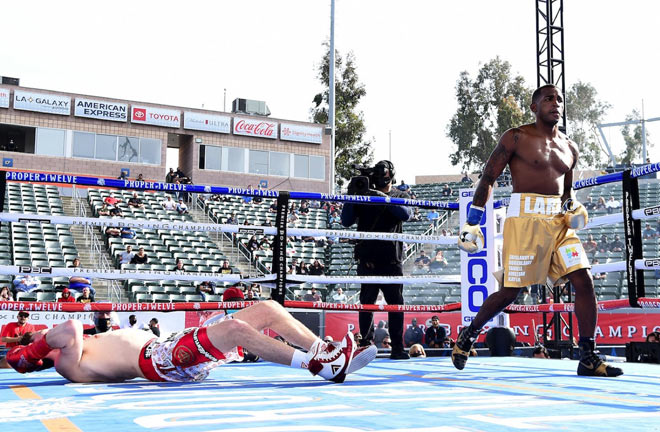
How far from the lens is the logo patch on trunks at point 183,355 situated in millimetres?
2740

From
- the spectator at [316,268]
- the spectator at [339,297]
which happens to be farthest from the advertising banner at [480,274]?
the spectator at [316,268]

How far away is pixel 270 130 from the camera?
27078mm

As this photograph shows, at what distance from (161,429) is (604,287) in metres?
13.4

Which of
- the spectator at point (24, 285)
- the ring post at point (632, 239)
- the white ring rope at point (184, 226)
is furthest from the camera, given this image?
the spectator at point (24, 285)

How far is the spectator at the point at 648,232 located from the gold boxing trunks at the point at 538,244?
39.4 ft

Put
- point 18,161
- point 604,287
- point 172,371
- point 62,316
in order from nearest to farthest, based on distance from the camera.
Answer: point 172,371, point 62,316, point 604,287, point 18,161

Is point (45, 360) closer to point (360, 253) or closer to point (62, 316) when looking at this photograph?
point (360, 253)

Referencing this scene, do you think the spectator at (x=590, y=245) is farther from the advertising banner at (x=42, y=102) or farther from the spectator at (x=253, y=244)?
the advertising banner at (x=42, y=102)

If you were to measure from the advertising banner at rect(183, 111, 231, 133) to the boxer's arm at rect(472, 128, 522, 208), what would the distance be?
23.1 m

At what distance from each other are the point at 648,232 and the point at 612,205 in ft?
10.7

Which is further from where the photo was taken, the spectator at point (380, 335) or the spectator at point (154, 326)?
the spectator at point (380, 335)

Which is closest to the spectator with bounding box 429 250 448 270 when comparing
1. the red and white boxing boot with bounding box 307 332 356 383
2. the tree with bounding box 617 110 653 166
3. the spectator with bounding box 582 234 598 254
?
the spectator with bounding box 582 234 598 254

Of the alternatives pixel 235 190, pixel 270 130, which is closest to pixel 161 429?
pixel 235 190

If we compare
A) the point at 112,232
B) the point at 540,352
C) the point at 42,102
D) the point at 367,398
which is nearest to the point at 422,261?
the point at 112,232
